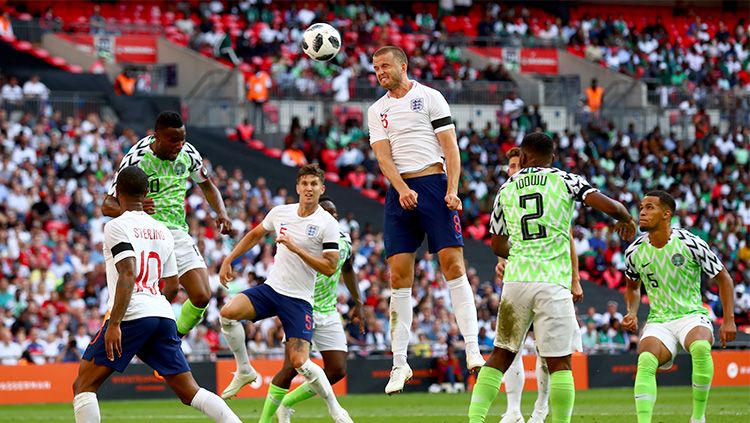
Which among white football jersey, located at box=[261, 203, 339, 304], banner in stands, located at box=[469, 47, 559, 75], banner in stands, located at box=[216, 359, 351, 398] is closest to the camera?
white football jersey, located at box=[261, 203, 339, 304]

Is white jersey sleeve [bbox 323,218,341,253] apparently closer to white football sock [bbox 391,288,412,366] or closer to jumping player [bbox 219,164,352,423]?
jumping player [bbox 219,164,352,423]

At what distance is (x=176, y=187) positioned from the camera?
555 inches

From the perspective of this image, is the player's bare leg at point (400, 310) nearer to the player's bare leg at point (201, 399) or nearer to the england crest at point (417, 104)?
the england crest at point (417, 104)

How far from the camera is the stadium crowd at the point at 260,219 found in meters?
25.0

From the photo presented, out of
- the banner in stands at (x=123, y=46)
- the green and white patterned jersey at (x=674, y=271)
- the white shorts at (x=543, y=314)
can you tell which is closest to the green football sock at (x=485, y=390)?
the white shorts at (x=543, y=314)

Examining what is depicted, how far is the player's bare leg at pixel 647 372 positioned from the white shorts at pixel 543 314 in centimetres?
170

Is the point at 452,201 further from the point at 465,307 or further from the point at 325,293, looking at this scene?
the point at 325,293

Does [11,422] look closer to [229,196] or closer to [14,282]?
[14,282]

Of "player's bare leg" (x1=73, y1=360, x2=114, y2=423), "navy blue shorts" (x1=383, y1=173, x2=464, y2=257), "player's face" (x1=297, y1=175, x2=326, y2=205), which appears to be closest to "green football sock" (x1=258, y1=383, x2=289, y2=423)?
"player's face" (x1=297, y1=175, x2=326, y2=205)

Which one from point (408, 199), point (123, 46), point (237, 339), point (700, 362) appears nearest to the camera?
point (408, 199)

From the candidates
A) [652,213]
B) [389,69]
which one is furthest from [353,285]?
[652,213]

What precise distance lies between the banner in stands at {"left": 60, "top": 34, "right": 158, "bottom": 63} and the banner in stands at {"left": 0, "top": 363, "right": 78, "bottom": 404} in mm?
17378

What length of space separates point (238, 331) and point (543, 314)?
13.4ft

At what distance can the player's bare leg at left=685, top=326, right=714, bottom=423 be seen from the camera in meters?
13.6
